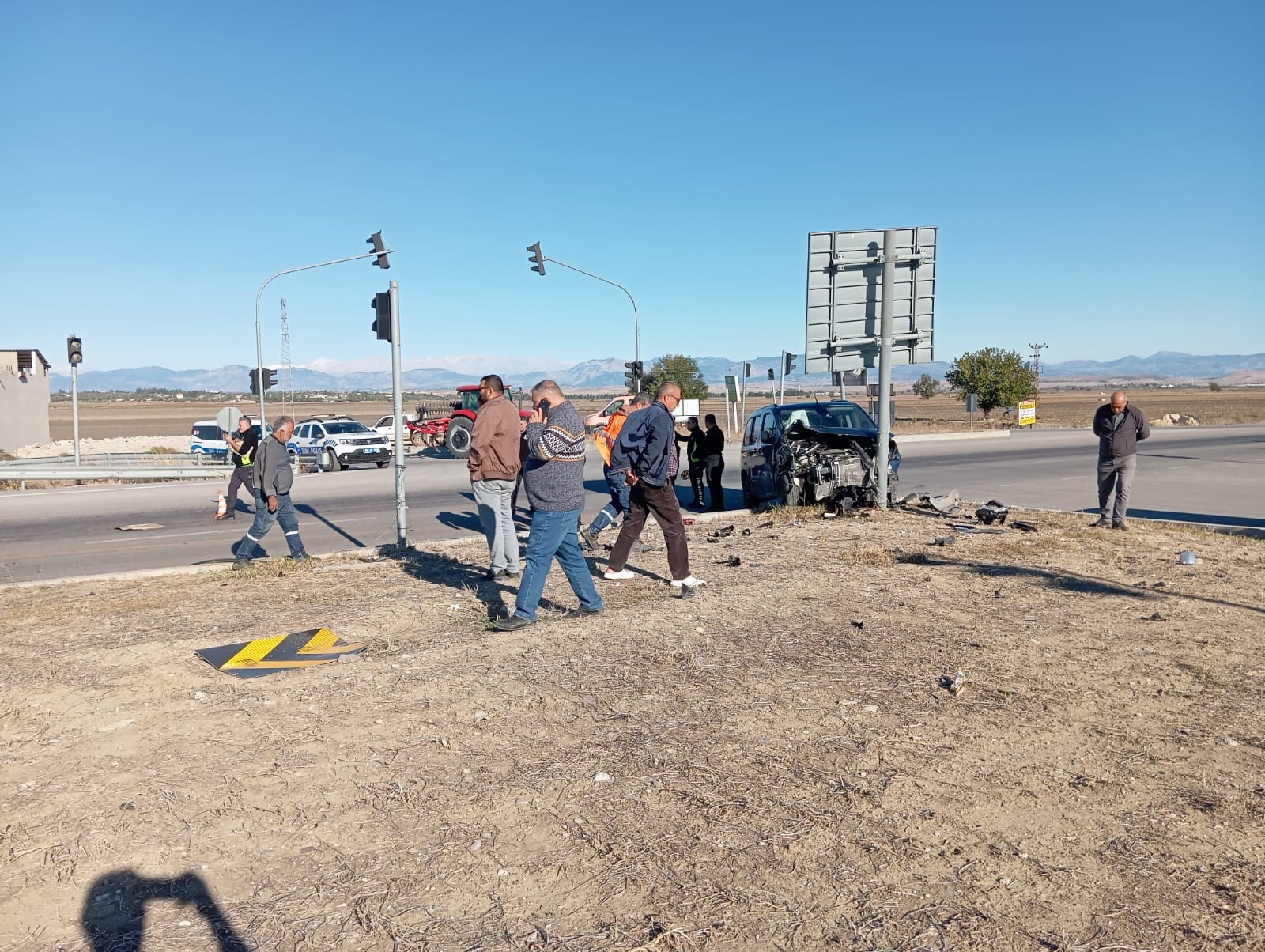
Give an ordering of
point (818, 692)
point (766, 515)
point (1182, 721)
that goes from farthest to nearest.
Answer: point (766, 515), point (818, 692), point (1182, 721)

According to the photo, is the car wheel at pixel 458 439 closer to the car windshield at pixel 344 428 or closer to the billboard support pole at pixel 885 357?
the car windshield at pixel 344 428

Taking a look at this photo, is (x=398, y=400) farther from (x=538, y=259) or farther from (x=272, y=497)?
(x=538, y=259)

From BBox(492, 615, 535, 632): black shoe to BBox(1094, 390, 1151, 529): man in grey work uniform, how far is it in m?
8.63

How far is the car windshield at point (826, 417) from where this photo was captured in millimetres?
15164

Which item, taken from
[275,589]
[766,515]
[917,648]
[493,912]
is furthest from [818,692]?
[766,515]

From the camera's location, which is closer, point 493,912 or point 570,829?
point 493,912

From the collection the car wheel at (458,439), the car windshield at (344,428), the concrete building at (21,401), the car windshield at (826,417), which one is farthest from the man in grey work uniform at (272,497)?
the concrete building at (21,401)

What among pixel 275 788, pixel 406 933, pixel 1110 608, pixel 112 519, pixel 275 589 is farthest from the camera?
pixel 112 519

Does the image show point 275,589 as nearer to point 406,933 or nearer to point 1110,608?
point 406,933

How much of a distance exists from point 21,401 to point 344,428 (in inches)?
756

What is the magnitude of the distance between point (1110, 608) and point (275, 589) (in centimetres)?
756

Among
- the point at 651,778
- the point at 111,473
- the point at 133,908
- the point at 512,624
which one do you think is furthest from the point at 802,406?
the point at 111,473

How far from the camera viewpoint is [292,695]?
18.9 ft

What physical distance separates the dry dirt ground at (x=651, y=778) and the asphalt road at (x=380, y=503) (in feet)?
15.9
